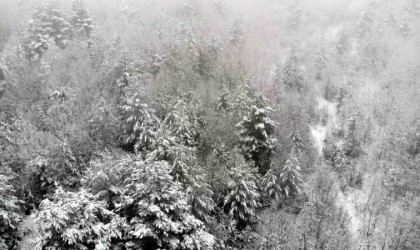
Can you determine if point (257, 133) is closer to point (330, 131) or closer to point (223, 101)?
point (223, 101)

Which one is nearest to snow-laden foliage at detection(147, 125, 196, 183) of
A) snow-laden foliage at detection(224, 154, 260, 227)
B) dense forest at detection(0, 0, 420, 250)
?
dense forest at detection(0, 0, 420, 250)

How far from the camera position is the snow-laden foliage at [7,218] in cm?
2011

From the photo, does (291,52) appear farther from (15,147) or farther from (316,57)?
(15,147)

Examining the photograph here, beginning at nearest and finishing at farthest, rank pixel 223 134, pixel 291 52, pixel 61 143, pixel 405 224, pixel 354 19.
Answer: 1. pixel 61 143
2. pixel 405 224
3. pixel 223 134
4. pixel 291 52
5. pixel 354 19

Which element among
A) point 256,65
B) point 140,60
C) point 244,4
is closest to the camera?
point 140,60

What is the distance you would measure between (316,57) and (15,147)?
34530 mm

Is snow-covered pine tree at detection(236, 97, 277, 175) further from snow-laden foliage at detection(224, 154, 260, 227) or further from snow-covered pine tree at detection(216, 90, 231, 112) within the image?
snow-laden foliage at detection(224, 154, 260, 227)

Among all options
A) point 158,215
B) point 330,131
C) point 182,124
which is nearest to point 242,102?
point 182,124

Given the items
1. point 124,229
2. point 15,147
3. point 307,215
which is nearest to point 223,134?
point 307,215

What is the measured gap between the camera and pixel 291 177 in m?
28.7

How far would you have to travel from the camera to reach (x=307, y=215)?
28.7m

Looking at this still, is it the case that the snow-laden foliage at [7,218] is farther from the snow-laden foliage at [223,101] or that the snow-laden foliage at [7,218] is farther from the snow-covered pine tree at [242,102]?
the snow-covered pine tree at [242,102]

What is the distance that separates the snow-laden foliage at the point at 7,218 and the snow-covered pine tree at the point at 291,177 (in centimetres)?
1992

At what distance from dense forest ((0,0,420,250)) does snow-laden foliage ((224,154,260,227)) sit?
119mm
